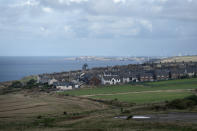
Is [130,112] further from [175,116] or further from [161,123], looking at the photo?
[161,123]

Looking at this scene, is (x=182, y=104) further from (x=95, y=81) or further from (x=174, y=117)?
(x=95, y=81)

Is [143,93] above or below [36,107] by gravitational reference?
above

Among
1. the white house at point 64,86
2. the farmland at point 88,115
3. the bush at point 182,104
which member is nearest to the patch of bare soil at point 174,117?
the farmland at point 88,115

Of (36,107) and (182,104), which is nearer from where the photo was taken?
(182,104)

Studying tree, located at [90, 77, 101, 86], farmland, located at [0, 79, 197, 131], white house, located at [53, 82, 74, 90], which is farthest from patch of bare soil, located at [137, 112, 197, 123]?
tree, located at [90, 77, 101, 86]

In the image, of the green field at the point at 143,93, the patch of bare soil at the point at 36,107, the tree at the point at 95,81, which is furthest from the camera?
the tree at the point at 95,81

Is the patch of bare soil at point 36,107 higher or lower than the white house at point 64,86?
lower

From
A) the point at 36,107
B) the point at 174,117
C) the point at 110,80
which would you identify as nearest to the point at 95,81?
the point at 110,80

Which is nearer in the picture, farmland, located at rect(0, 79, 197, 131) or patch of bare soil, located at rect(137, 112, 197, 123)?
farmland, located at rect(0, 79, 197, 131)

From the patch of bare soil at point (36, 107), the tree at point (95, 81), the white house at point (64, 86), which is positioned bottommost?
the patch of bare soil at point (36, 107)

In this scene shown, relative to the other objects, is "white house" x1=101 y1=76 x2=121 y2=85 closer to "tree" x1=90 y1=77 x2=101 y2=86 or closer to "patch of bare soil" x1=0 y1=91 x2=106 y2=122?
A: "tree" x1=90 y1=77 x2=101 y2=86

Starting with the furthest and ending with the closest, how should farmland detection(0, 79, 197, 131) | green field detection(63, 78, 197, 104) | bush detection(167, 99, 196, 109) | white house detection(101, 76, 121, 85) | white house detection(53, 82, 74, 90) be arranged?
white house detection(101, 76, 121, 85)
white house detection(53, 82, 74, 90)
green field detection(63, 78, 197, 104)
bush detection(167, 99, 196, 109)
farmland detection(0, 79, 197, 131)

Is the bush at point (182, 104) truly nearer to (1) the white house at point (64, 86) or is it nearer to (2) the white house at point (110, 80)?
(1) the white house at point (64, 86)

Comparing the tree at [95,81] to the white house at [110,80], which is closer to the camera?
the tree at [95,81]
